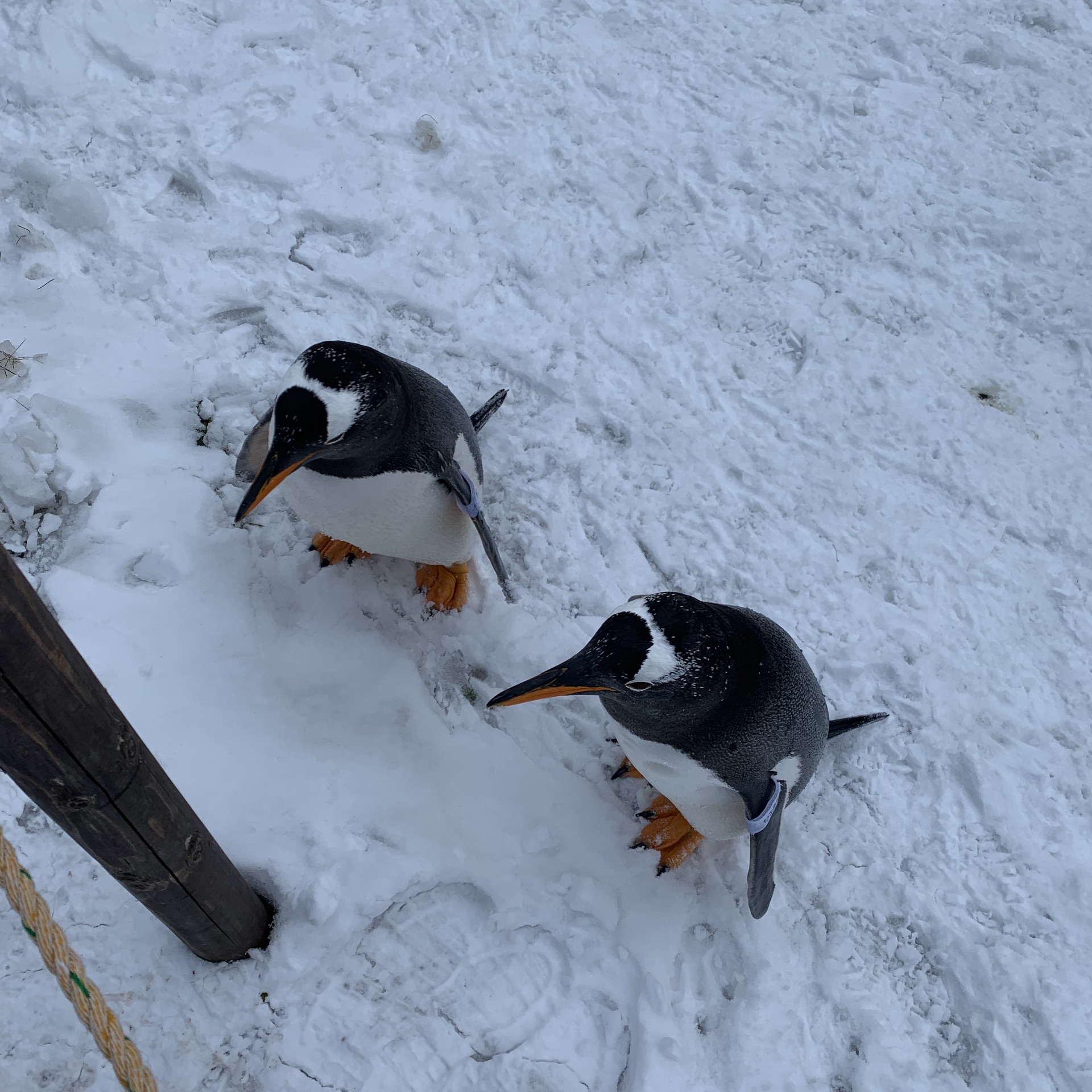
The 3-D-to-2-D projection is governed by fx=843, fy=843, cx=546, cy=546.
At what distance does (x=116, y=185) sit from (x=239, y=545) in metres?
1.43

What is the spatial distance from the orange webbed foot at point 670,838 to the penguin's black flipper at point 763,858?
247 millimetres

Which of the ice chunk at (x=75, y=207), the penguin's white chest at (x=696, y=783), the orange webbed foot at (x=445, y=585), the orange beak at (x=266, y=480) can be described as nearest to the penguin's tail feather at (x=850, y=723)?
the penguin's white chest at (x=696, y=783)

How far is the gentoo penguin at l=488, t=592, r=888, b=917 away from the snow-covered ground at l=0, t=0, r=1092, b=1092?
0.99ft

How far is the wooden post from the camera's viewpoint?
3.10 feet

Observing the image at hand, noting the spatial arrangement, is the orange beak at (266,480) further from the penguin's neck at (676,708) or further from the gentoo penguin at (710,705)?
the penguin's neck at (676,708)

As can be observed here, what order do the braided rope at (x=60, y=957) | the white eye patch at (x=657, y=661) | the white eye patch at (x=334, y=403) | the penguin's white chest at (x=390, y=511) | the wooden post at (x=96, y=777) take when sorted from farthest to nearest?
1. the penguin's white chest at (x=390, y=511)
2. the white eye patch at (x=334, y=403)
3. the white eye patch at (x=657, y=661)
4. the braided rope at (x=60, y=957)
5. the wooden post at (x=96, y=777)

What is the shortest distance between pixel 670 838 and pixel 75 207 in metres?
2.60

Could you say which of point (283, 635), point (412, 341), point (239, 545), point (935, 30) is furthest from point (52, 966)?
point (935, 30)

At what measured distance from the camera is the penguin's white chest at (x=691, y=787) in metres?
1.78

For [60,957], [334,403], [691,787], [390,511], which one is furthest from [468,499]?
[60,957]

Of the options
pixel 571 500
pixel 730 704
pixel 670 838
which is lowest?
pixel 670 838

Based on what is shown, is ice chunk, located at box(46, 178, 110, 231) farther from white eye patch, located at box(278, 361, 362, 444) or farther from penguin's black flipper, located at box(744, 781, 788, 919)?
penguin's black flipper, located at box(744, 781, 788, 919)

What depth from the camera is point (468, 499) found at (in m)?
2.03

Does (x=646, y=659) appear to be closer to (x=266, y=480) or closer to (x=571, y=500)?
(x=266, y=480)
